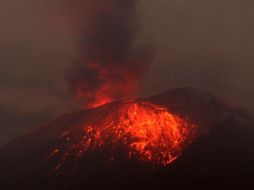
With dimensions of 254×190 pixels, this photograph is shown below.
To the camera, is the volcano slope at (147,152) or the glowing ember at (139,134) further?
the glowing ember at (139,134)

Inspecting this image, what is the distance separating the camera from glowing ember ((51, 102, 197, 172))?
64.4m

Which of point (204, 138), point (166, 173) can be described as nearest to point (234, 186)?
point (166, 173)

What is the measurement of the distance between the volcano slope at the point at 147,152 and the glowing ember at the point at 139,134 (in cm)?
18

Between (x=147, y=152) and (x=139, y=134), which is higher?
(x=139, y=134)

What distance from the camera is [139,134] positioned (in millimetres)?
71938

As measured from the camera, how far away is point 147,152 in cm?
6419

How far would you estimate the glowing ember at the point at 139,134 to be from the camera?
64.4 meters

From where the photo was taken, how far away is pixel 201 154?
62656mm

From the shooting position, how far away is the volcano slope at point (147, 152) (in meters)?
56.5

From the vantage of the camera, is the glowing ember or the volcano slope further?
the glowing ember

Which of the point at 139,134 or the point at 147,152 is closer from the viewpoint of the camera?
the point at 147,152

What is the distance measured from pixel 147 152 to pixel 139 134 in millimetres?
8200

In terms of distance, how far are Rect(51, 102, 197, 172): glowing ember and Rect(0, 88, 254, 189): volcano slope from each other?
183 millimetres

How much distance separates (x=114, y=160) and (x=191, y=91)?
111 feet
